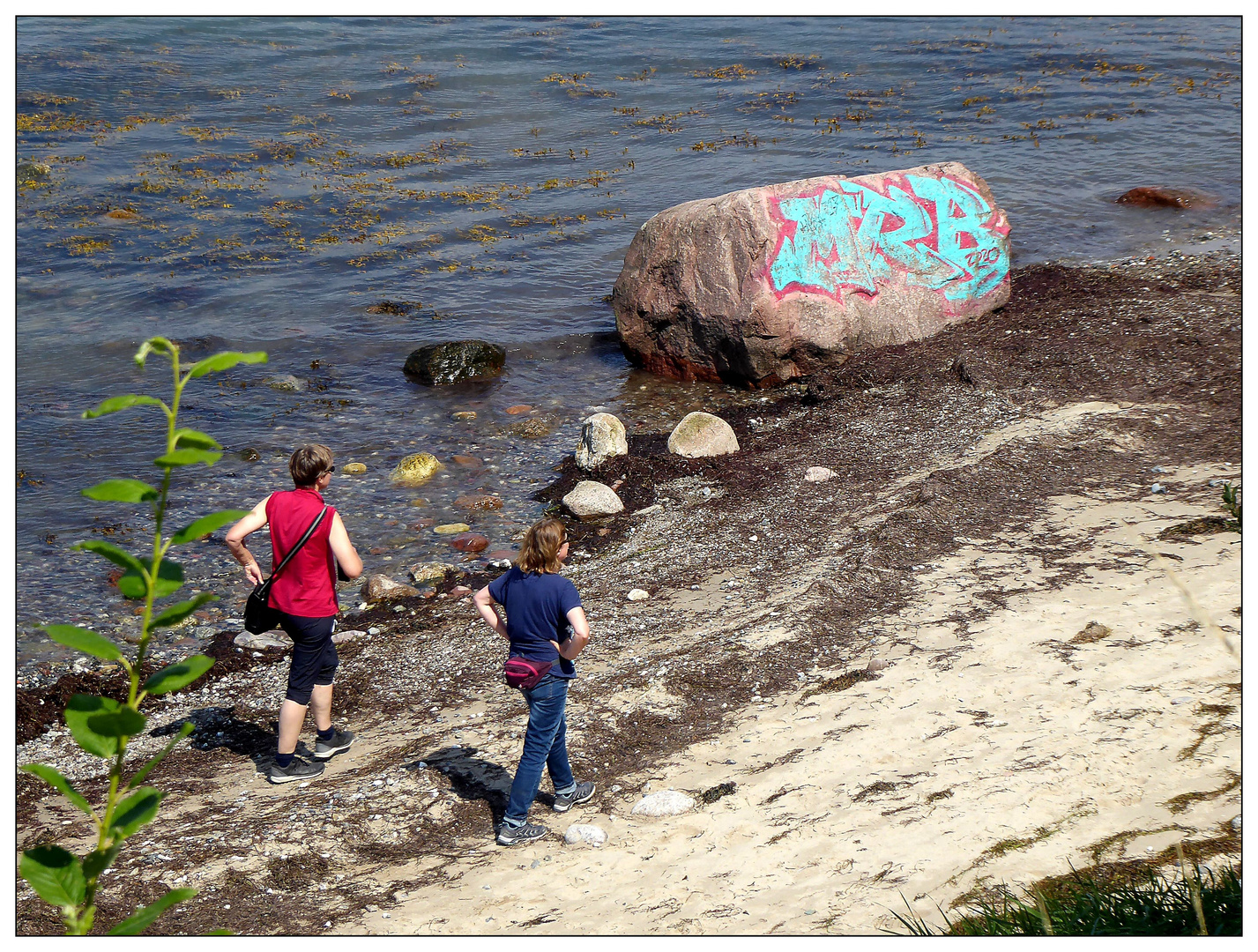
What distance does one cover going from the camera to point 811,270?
11.9 m

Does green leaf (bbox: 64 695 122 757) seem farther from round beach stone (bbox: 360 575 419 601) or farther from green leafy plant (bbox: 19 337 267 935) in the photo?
round beach stone (bbox: 360 575 419 601)

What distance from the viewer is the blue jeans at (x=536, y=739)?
17.0 ft

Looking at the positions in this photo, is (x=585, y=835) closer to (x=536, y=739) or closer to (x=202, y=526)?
(x=536, y=739)

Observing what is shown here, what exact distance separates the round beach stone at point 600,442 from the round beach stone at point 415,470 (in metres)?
1.59

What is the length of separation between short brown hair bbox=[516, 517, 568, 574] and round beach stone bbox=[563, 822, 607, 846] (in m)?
1.32

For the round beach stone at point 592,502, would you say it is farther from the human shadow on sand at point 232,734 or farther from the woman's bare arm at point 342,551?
the woman's bare arm at point 342,551

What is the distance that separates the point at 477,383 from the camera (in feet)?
44.6

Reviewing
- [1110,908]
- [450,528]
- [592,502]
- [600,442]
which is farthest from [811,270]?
[1110,908]

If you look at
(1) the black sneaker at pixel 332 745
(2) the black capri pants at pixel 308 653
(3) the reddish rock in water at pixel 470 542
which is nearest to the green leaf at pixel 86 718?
(2) the black capri pants at pixel 308 653

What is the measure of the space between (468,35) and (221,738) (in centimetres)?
2784

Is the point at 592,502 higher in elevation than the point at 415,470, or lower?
lower

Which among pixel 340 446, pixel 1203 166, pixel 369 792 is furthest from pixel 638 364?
pixel 1203 166

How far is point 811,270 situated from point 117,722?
10911mm

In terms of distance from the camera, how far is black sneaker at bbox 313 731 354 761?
6164 mm
